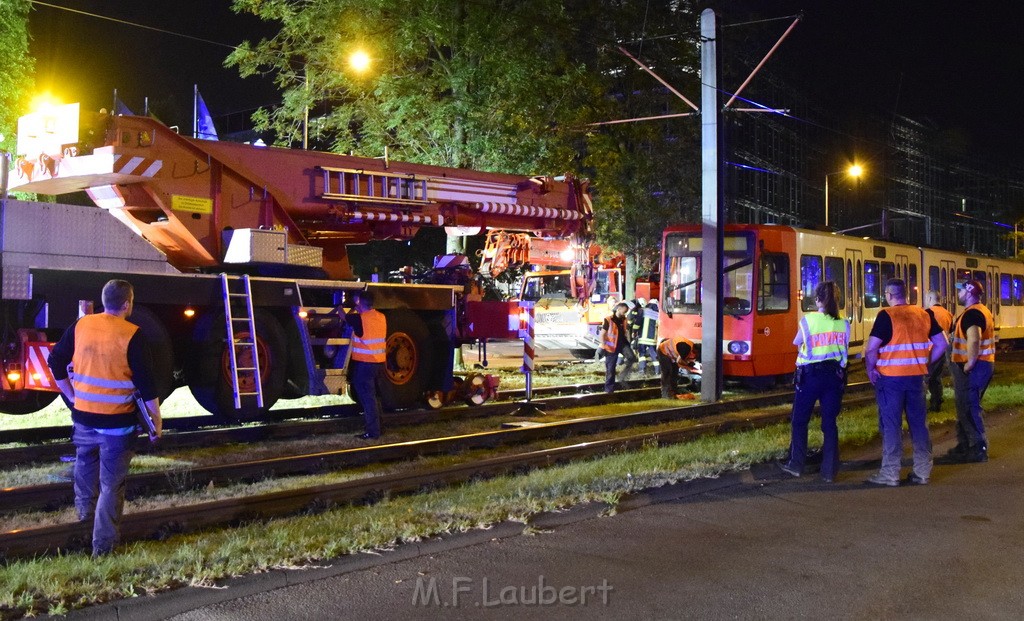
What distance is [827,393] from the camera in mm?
8867

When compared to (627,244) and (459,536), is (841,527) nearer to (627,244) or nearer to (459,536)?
(459,536)

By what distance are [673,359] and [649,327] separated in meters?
5.91

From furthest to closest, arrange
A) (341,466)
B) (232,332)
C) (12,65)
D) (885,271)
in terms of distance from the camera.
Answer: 1. (12,65)
2. (885,271)
3. (232,332)
4. (341,466)

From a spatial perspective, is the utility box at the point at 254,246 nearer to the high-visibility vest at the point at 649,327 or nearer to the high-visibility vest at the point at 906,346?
the high-visibility vest at the point at 906,346

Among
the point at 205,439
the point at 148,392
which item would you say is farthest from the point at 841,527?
the point at 205,439

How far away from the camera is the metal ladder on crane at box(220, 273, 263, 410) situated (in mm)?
11047

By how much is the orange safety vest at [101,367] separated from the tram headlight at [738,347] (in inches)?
483

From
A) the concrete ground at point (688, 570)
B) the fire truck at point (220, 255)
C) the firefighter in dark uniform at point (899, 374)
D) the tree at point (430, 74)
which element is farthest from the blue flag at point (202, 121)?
the firefighter in dark uniform at point (899, 374)

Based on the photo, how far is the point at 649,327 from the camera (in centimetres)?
2220

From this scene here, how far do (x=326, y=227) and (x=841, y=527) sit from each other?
817cm

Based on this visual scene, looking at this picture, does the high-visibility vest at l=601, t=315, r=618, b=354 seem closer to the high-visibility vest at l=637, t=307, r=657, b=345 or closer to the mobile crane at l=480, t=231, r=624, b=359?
the high-visibility vest at l=637, t=307, r=657, b=345

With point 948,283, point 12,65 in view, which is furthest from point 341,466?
point 948,283

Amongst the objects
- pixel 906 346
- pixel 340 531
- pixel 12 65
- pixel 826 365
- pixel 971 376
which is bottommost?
pixel 340 531

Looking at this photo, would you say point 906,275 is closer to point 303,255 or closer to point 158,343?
point 303,255
